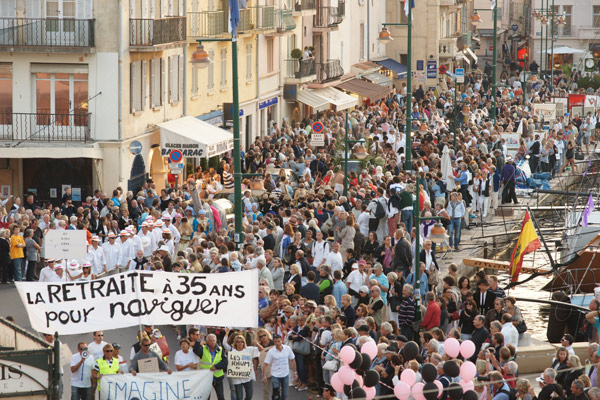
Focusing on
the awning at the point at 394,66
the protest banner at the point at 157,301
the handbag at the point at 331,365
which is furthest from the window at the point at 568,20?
the protest banner at the point at 157,301

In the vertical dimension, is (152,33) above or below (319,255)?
above

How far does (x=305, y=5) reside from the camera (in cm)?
5953

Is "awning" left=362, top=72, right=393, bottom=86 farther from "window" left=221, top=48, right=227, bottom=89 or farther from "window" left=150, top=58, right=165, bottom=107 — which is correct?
"window" left=150, top=58, right=165, bottom=107

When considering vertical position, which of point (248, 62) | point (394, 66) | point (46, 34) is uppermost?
point (46, 34)

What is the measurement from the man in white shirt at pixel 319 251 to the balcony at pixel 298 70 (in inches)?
1234

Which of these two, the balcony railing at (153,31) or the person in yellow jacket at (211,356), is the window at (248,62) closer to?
the balcony railing at (153,31)

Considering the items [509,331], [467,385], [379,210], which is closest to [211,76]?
[379,210]

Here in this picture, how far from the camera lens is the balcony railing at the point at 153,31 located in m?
36.5

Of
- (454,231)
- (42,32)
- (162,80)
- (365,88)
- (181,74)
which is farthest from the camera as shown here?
(365,88)

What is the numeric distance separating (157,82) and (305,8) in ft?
69.4

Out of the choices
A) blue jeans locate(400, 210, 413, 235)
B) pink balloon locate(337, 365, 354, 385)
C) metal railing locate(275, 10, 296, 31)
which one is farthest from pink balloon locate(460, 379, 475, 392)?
metal railing locate(275, 10, 296, 31)

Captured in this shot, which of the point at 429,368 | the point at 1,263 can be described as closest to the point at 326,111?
the point at 1,263

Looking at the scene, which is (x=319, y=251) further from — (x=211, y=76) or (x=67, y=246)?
(x=211, y=76)

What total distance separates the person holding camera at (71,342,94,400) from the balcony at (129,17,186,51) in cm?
1900
